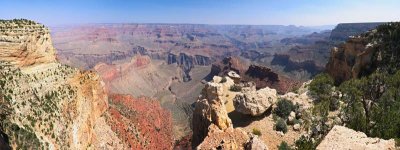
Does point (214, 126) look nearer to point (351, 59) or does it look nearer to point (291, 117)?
point (291, 117)

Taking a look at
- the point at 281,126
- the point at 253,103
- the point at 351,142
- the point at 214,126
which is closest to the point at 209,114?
the point at 214,126

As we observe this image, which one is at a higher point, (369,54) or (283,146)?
(369,54)

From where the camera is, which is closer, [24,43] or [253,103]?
[253,103]

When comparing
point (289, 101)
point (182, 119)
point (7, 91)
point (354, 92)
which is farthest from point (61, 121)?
point (182, 119)

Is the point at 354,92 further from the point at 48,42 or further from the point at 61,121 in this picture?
the point at 48,42

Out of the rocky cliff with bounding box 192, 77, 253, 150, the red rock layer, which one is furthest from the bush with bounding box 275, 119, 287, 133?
the red rock layer

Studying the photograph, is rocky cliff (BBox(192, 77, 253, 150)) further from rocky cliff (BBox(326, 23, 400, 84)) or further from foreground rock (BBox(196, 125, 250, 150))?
rocky cliff (BBox(326, 23, 400, 84))
